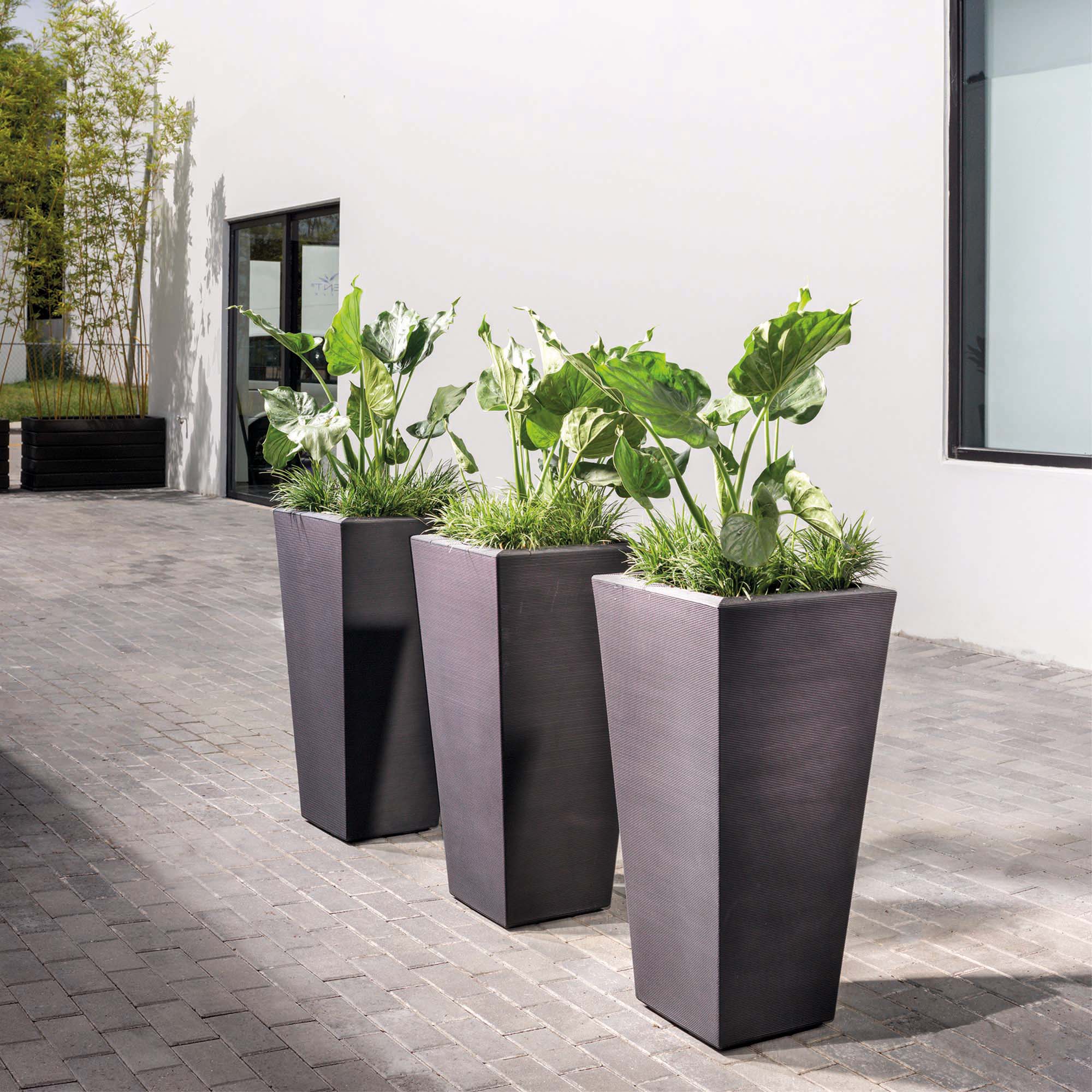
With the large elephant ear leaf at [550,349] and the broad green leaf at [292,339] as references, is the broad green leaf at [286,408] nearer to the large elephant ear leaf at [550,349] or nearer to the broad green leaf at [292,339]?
the broad green leaf at [292,339]

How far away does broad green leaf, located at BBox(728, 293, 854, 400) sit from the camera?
242 centimetres

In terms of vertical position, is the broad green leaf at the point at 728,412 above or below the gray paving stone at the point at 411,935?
above

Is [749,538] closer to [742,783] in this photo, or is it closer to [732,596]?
[732,596]

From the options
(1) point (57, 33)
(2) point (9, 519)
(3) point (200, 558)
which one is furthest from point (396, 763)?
(1) point (57, 33)

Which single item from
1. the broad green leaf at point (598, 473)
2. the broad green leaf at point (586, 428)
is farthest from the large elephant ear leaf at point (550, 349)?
the broad green leaf at point (598, 473)

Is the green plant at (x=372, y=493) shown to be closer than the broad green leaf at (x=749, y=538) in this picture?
No

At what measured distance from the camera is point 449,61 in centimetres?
966

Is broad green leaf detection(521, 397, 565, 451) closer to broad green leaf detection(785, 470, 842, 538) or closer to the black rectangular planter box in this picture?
broad green leaf detection(785, 470, 842, 538)

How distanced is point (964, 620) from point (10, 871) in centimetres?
441

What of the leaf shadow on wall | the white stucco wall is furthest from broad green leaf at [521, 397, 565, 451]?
the leaf shadow on wall

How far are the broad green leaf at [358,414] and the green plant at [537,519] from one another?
555 millimetres

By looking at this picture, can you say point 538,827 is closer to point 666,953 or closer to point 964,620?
point 666,953

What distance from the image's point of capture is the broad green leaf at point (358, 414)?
3729mm

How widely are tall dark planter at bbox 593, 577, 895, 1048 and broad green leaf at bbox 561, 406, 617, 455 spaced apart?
17.0 inches
